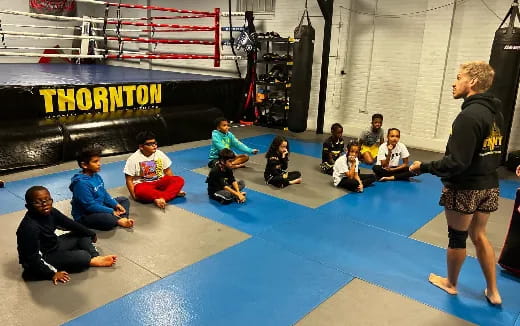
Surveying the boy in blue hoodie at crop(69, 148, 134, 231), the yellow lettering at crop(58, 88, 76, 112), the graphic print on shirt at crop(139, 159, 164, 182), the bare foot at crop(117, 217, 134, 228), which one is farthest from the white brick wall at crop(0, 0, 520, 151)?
the boy in blue hoodie at crop(69, 148, 134, 231)

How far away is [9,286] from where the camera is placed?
123 inches

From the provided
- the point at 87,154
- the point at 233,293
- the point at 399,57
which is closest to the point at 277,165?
the point at 87,154

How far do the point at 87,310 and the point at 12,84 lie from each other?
16.2 ft

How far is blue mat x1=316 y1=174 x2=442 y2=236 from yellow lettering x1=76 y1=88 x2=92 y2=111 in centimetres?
445

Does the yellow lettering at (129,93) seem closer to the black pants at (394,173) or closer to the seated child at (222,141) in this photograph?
the seated child at (222,141)

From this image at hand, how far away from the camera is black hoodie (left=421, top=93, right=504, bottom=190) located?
269cm

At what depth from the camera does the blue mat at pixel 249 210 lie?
4496 millimetres

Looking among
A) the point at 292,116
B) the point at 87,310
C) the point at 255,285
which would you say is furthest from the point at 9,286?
the point at 292,116

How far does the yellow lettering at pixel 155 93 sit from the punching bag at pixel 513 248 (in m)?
6.46

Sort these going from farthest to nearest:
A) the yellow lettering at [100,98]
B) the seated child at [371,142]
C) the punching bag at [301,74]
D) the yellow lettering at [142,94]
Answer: the punching bag at [301,74] → the yellow lettering at [142,94] → the yellow lettering at [100,98] → the seated child at [371,142]

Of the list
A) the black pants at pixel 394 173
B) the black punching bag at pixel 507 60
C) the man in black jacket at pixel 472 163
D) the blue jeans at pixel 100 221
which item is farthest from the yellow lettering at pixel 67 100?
the black punching bag at pixel 507 60

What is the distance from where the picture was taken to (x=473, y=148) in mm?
2693

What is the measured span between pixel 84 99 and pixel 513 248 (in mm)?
6413

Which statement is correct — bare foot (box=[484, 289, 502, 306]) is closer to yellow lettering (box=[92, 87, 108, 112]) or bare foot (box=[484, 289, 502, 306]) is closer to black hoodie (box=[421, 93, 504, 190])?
black hoodie (box=[421, 93, 504, 190])
